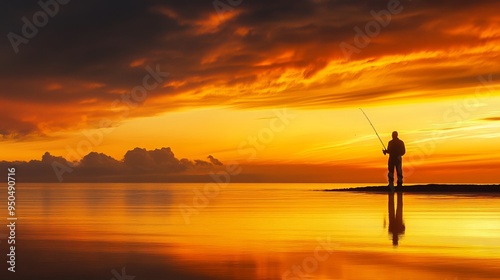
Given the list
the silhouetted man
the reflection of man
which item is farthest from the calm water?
the silhouetted man

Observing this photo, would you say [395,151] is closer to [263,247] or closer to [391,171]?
[391,171]

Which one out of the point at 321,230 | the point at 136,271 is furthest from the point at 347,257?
the point at 321,230

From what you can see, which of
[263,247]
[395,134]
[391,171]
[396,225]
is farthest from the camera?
[391,171]

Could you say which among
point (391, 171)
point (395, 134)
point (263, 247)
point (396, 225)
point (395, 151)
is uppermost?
point (395, 134)

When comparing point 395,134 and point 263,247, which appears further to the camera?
point 395,134

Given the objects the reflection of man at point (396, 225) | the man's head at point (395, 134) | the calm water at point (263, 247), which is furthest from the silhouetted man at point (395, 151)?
the calm water at point (263, 247)

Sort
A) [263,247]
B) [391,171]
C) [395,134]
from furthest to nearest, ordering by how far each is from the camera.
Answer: [391,171]
[395,134]
[263,247]

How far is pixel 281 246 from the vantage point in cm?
1433

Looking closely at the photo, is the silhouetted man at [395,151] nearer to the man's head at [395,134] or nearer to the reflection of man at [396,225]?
the man's head at [395,134]

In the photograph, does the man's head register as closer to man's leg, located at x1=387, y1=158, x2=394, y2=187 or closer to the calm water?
man's leg, located at x1=387, y1=158, x2=394, y2=187

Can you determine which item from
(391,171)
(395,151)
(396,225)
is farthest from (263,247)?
(391,171)

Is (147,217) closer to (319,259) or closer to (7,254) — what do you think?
(7,254)

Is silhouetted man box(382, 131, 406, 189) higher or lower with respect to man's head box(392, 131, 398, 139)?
lower

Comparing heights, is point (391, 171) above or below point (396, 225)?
above
